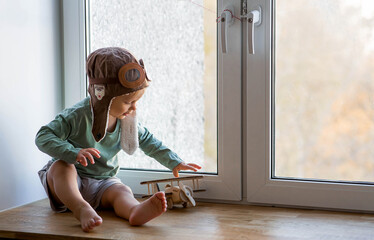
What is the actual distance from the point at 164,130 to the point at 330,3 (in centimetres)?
64

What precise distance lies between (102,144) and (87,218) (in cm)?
29

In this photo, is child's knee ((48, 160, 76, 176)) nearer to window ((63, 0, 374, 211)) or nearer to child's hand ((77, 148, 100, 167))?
child's hand ((77, 148, 100, 167))

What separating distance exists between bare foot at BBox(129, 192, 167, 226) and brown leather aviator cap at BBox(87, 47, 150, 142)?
0.80ft

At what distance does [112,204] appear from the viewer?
4.91ft

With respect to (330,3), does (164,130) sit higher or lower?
lower

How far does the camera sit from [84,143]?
1.50 metres

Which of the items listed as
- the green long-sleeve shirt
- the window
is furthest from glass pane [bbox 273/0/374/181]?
the green long-sleeve shirt

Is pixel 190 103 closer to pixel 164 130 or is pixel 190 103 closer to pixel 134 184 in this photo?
pixel 164 130

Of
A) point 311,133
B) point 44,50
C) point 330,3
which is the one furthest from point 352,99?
point 44,50

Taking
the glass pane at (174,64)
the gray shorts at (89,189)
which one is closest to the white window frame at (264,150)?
the glass pane at (174,64)

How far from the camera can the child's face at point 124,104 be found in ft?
4.70

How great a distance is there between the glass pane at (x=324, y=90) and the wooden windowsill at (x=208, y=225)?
141 mm

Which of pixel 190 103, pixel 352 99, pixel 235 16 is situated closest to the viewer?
pixel 352 99

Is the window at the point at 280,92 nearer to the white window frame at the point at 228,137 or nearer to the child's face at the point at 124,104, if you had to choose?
the white window frame at the point at 228,137
